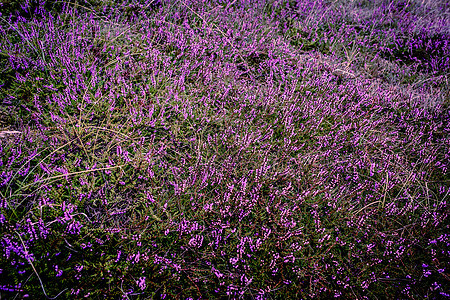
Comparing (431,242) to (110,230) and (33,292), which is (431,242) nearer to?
(110,230)

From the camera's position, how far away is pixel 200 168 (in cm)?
216

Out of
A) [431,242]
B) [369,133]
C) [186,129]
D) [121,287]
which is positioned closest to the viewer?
[121,287]

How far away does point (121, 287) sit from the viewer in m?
1.55

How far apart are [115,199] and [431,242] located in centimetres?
289

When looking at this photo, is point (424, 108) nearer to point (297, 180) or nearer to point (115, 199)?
point (297, 180)

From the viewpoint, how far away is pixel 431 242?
210 cm

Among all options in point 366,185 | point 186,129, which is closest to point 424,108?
point 366,185

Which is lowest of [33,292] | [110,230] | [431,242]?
[33,292]

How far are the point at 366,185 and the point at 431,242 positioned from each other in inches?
27.8

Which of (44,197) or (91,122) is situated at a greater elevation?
(91,122)

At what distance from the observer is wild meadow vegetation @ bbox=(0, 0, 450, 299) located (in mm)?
1673

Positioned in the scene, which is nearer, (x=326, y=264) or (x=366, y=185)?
(x=326, y=264)

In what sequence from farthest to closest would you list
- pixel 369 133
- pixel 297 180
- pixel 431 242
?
pixel 369 133
pixel 297 180
pixel 431 242

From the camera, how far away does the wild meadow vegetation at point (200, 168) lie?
1.67 m
